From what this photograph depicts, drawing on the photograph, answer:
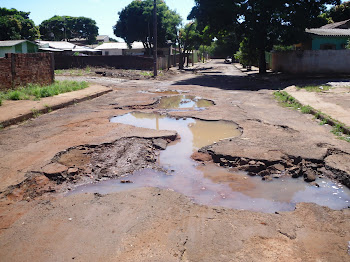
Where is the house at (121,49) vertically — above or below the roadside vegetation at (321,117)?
Result: above

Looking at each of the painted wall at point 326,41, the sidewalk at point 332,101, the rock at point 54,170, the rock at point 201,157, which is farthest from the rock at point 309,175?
the painted wall at point 326,41

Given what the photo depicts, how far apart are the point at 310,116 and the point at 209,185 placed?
19.6ft

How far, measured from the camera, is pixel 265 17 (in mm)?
23000

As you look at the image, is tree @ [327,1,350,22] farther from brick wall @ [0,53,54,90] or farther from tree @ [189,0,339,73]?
brick wall @ [0,53,54,90]

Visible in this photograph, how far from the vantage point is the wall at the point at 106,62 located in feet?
98.8

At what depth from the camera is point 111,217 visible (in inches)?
142

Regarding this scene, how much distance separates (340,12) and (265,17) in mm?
21436

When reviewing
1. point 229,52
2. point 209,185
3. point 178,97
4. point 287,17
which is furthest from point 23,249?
point 229,52

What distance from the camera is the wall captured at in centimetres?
3011

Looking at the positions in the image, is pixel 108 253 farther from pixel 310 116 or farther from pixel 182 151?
pixel 310 116

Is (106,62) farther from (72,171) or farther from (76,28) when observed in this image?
(76,28)

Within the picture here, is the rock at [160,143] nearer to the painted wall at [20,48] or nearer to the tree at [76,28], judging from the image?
the painted wall at [20,48]

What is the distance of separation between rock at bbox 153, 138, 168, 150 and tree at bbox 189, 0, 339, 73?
60.2 feet

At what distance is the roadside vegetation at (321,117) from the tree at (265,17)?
1048 cm
